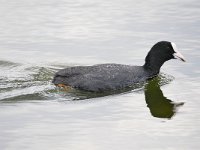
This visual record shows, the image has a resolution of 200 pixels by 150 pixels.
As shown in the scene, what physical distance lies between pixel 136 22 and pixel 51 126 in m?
5.34

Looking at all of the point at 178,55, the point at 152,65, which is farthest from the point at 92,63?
the point at 178,55

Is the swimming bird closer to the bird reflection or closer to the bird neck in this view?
the bird neck

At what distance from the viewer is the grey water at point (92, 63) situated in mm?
8266

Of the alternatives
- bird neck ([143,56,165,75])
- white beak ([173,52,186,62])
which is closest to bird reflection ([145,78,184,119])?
bird neck ([143,56,165,75])

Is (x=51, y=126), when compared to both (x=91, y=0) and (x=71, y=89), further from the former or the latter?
(x=91, y=0)

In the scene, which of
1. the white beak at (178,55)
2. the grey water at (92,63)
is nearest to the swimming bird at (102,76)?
the white beak at (178,55)

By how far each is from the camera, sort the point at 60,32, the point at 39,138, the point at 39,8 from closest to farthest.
Answer: the point at 39,138 < the point at 60,32 < the point at 39,8

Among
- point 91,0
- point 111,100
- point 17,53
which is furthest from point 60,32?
point 111,100

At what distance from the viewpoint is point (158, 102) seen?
33.1 ft

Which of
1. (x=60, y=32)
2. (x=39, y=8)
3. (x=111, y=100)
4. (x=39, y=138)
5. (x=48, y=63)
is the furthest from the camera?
(x=39, y=8)

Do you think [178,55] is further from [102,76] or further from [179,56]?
[102,76]

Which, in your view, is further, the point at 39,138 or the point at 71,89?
the point at 71,89

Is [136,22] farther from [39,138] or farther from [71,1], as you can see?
[39,138]

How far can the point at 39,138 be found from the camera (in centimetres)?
812
